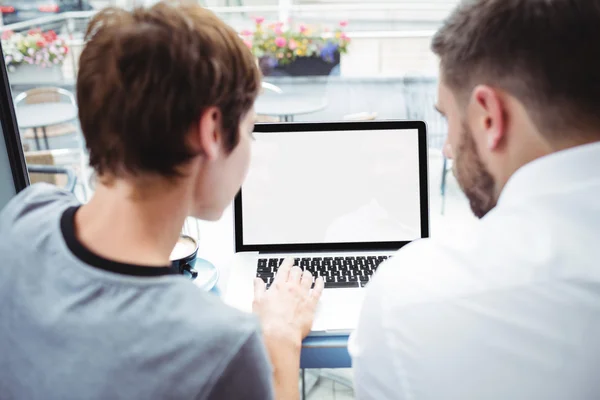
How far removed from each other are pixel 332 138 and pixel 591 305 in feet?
2.37

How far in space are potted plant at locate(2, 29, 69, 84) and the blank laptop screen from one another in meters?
1.45

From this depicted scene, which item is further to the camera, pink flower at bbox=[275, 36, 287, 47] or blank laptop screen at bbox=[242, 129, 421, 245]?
pink flower at bbox=[275, 36, 287, 47]

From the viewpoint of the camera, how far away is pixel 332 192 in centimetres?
119

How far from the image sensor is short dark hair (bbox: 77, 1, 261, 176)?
22.5 inches

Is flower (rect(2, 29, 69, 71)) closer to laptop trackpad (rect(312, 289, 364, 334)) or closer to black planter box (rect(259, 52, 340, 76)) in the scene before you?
black planter box (rect(259, 52, 340, 76))

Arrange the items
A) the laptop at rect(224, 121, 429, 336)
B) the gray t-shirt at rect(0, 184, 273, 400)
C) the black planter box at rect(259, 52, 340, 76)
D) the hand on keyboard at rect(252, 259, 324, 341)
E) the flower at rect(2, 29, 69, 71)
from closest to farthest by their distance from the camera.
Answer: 1. the gray t-shirt at rect(0, 184, 273, 400)
2. the hand on keyboard at rect(252, 259, 324, 341)
3. the laptop at rect(224, 121, 429, 336)
4. the flower at rect(2, 29, 69, 71)
5. the black planter box at rect(259, 52, 340, 76)

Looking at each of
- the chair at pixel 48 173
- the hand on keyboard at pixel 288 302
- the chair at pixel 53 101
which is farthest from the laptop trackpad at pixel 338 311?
the chair at pixel 53 101

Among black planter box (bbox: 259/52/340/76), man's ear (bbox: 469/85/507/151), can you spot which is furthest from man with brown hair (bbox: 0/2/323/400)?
black planter box (bbox: 259/52/340/76)

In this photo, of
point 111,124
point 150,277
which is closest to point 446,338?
point 150,277

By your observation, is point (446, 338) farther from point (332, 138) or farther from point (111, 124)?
point (332, 138)

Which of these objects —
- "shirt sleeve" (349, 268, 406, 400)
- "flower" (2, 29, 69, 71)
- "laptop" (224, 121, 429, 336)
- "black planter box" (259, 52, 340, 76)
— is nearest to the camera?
"shirt sleeve" (349, 268, 406, 400)

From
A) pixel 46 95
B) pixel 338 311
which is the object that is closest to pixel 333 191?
pixel 338 311

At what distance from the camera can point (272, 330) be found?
2.89ft

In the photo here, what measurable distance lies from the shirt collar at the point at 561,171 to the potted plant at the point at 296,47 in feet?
6.30
